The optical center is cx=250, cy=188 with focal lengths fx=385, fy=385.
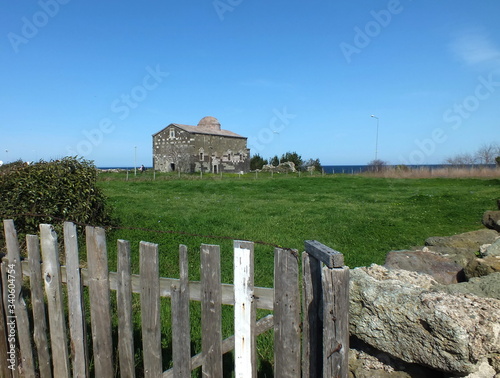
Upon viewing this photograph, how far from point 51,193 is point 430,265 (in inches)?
274

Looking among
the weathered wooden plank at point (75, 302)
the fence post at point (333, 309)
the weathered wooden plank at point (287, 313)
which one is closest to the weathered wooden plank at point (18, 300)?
the weathered wooden plank at point (75, 302)

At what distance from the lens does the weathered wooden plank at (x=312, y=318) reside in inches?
92.3

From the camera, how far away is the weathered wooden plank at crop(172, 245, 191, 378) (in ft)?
8.28

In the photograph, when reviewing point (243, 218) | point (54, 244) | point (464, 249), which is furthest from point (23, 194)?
point (464, 249)

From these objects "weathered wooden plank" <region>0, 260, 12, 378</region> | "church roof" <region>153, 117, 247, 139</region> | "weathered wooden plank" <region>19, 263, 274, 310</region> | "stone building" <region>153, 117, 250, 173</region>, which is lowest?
"weathered wooden plank" <region>0, 260, 12, 378</region>

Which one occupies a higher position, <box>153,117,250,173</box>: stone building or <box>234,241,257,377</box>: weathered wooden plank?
<box>153,117,250,173</box>: stone building

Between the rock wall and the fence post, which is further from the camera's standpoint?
the rock wall

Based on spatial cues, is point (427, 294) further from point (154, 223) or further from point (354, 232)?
point (154, 223)

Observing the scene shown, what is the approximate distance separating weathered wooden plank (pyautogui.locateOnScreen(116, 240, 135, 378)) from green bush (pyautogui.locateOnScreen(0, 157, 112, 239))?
15.9 feet

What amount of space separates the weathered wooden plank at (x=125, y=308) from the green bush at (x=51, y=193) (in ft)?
15.9

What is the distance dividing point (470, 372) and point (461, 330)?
1.02 ft

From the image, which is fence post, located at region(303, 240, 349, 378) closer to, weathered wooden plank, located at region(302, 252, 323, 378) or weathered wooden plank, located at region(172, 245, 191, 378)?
weathered wooden plank, located at region(302, 252, 323, 378)

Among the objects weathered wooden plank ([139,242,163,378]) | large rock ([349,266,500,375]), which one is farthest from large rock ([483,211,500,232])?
weathered wooden plank ([139,242,163,378])

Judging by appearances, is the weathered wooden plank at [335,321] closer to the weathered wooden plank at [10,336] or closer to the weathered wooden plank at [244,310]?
the weathered wooden plank at [244,310]
